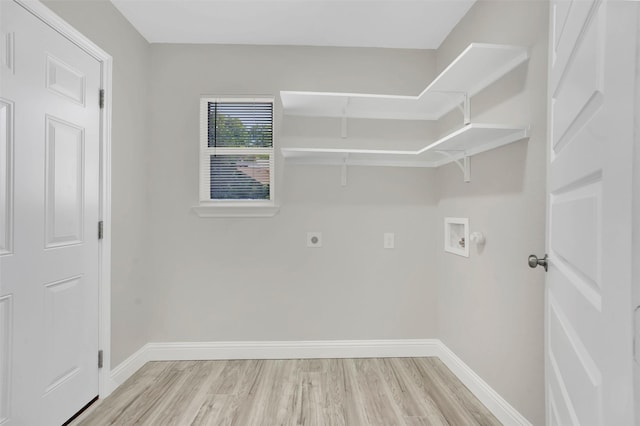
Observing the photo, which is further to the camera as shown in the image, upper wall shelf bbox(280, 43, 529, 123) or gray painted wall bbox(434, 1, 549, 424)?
upper wall shelf bbox(280, 43, 529, 123)

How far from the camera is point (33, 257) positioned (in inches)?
59.3

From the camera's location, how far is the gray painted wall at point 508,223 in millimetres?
1505

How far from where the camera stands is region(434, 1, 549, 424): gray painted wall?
4.94 ft

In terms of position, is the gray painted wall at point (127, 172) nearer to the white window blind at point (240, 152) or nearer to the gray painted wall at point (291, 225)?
the gray painted wall at point (291, 225)

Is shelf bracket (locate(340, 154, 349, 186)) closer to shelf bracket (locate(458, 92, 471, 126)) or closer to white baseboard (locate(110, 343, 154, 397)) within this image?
shelf bracket (locate(458, 92, 471, 126))

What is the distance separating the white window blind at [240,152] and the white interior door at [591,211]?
200cm

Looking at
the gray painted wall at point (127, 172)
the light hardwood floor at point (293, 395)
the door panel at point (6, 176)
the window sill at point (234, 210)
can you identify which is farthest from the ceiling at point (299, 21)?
the light hardwood floor at point (293, 395)

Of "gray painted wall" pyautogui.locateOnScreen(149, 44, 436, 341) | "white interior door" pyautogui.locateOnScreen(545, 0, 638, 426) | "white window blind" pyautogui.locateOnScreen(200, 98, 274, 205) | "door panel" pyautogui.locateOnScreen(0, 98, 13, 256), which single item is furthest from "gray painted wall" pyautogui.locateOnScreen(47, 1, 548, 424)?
"white interior door" pyautogui.locateOnScreen(545, 0, 638, 426)

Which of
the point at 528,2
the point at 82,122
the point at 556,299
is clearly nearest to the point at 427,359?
the point at 556,299

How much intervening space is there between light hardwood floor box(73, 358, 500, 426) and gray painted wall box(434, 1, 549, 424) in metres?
0.32

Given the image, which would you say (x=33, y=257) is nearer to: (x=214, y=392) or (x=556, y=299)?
(x=214, y=392)

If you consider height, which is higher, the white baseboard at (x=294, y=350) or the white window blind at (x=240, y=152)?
the white window blind at (x=240, y=152)

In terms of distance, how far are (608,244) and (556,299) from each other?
519 mm

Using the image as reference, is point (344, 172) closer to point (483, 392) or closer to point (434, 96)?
point (434, 96)
